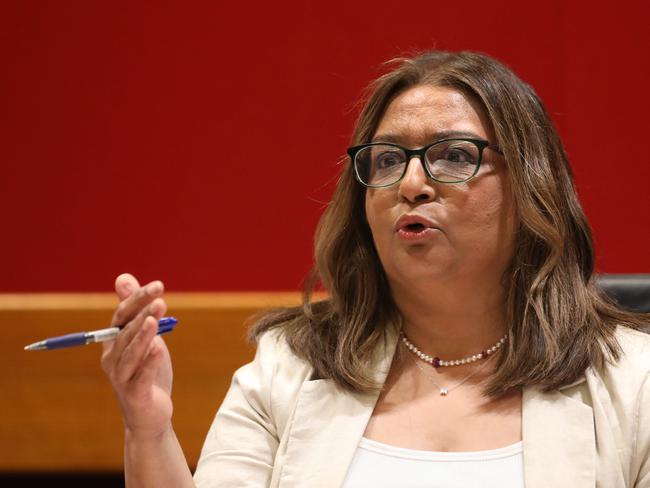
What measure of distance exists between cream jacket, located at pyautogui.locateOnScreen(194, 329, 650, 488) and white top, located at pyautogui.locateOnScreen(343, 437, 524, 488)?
2cm

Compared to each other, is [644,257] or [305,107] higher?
[305,107]

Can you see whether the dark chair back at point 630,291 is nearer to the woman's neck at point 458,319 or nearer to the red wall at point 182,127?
the woman's neck at point 458,319

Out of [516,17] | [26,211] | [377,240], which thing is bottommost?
[26,211]

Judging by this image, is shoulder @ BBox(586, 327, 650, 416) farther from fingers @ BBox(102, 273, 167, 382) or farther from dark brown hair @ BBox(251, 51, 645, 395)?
fingers @ BBox(102, 273, 167, 382)

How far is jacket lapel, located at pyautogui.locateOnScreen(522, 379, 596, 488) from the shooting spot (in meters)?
1.24

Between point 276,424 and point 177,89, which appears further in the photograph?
point 177,89

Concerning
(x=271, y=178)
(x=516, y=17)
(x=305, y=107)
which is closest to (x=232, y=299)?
(x=271, y=178)

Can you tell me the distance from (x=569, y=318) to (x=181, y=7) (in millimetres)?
1442

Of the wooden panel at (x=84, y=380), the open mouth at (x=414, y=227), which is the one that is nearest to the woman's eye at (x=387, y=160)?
the open mouth at (x=414, y=227)

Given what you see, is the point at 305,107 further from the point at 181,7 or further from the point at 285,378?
the point at 285,378

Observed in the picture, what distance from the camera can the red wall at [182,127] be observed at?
2.37 meters

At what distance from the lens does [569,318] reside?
1405mm

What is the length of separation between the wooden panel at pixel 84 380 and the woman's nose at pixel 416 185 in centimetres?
83

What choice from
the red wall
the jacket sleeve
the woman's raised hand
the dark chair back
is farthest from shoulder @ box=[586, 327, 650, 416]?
the red wall
